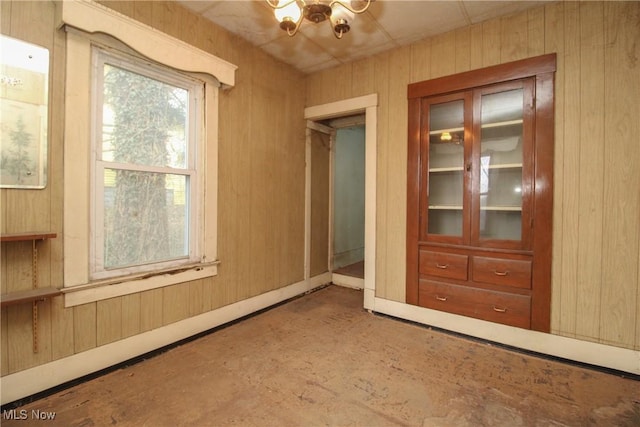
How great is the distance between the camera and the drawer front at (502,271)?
239 cm

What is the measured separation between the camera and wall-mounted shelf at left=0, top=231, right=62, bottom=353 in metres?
1.55

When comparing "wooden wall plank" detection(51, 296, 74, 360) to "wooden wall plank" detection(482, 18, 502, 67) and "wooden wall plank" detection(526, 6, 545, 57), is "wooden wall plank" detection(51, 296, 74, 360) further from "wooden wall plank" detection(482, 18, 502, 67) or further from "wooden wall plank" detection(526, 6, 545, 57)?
"wooden wall plank" detection(526, 6, 545, 57)

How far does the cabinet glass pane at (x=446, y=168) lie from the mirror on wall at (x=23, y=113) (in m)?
2.95

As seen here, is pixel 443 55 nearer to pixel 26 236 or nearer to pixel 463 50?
pixel 463 50

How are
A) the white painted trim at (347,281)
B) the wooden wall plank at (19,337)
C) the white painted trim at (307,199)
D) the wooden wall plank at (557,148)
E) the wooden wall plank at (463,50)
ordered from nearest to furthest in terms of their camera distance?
the wooden wall plank at (19,337) → the wooden wall plank at (557,148) → the wooden wall plank at (463,50) → the white painted trim at (307,199) → the white painted trim at (347,281)

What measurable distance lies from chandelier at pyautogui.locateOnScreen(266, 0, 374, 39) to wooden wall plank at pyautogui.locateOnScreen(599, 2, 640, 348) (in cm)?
190

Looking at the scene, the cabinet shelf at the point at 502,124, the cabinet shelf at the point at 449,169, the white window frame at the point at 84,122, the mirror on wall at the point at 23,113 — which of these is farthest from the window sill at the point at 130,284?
the cabinet shelf at the point at 502,124

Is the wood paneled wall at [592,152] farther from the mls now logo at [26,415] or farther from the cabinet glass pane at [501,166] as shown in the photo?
the mls now logo at [26,415]

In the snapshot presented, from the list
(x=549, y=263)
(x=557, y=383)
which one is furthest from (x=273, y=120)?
(x=557, y=383)

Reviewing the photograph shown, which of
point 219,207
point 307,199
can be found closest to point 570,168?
point 307,199

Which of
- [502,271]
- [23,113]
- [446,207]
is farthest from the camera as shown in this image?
[446,207]

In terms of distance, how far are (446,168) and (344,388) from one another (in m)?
2.09

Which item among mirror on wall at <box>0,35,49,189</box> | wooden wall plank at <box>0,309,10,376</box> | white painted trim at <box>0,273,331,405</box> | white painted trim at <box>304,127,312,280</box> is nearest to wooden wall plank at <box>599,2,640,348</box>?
white painted trim at <box>304,127,312,280</box>

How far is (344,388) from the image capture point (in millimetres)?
1874
